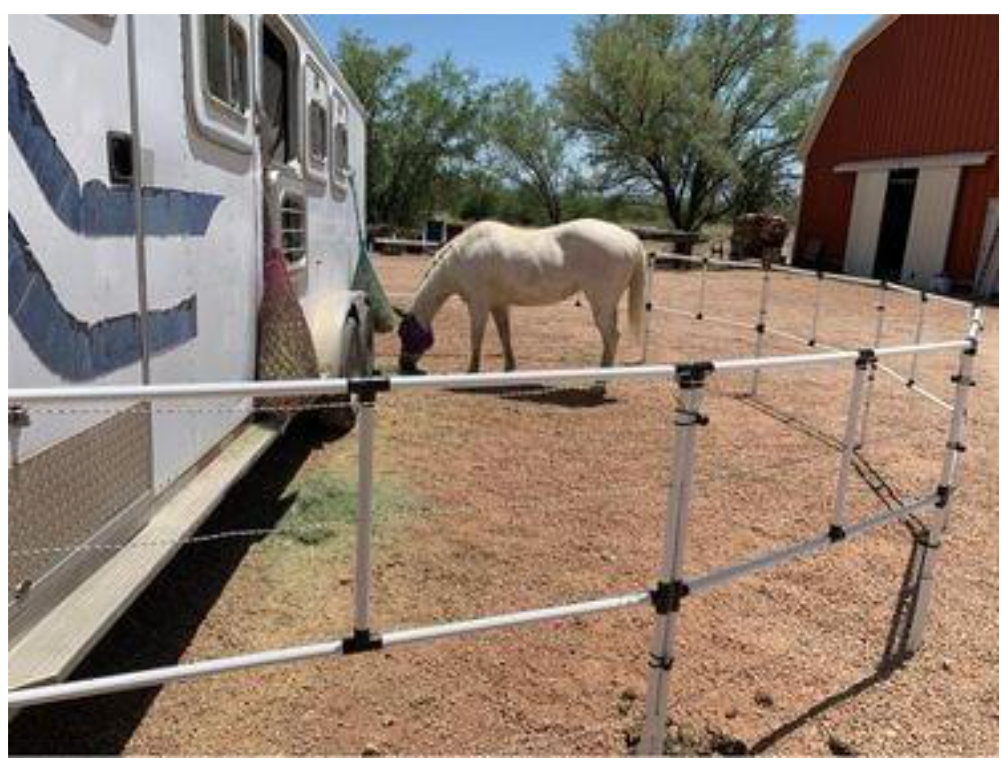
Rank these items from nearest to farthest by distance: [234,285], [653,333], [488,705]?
[488,705] < [234,285] < [653,333]

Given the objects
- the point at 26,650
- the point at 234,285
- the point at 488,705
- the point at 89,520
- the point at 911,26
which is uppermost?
the point at 911,26

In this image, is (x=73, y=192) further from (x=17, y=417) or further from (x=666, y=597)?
(x=666, y=597)

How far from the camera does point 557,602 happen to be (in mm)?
4113

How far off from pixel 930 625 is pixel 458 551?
7.35 feet

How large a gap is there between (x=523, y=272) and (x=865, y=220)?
19.2 m

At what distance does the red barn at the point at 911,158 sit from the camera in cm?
2077

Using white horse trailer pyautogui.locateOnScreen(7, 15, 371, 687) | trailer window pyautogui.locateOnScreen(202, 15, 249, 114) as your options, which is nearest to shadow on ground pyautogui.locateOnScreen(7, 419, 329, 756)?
white horse trailer pyautogui.locateOnScreen(7, 15, 371, 687)

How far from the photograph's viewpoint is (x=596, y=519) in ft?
16.7

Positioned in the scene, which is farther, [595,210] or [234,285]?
[595,210]

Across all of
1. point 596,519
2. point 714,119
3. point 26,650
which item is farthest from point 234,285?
point 714,119

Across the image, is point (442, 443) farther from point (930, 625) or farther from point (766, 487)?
point (930, 625)

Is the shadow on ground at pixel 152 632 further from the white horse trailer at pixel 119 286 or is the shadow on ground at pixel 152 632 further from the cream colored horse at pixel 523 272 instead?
the cream colored horse at pixel 523 272

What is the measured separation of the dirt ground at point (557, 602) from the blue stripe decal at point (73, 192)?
167 centimetres

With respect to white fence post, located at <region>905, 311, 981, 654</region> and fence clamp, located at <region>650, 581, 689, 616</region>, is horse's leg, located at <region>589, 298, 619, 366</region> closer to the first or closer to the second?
white fence post, located at <region>905, 311, 981, 654</region>
